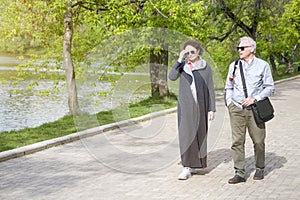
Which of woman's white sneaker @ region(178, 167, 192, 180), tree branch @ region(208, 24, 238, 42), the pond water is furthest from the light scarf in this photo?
tree branch @ region(208, 24, 238, 42)

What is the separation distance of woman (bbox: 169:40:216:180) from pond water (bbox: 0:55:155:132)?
585 cm

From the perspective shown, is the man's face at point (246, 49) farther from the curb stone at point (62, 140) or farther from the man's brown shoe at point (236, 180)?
the curb stone at point (62, 140)

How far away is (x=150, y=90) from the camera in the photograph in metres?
22.9

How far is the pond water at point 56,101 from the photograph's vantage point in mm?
16281

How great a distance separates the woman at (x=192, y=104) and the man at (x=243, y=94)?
15.1 inches

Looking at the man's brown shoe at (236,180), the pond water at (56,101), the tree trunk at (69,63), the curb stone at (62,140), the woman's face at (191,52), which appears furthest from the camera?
the pond water at (56,101)

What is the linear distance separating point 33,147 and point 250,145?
3797mm

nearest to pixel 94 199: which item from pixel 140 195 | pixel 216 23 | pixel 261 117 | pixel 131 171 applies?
pixel 140 195

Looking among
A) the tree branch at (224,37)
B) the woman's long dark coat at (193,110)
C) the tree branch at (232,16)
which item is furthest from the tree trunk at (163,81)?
the woman's long dark coat at (193,110)

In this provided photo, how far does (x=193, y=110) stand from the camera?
320 inches

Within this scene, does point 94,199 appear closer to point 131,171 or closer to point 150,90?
point 131,171

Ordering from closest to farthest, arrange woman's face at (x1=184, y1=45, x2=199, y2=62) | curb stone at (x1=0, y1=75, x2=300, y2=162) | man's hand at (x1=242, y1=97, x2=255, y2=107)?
man's hand at (x1=242, y1=97, x2=255, y2=107), woman's face at (x1=184, y1=45, x2=199, y2=62), curb stone at (x1=0, y1=75, x2=300, y2=162)

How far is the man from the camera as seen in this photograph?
25.2 ft

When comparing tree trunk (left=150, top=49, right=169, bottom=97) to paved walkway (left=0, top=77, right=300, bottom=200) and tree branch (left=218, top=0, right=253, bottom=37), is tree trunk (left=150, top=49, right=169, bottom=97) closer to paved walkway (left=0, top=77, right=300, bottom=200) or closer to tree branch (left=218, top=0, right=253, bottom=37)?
tree branch (left=218, top=0, right=253, bottom=37)
